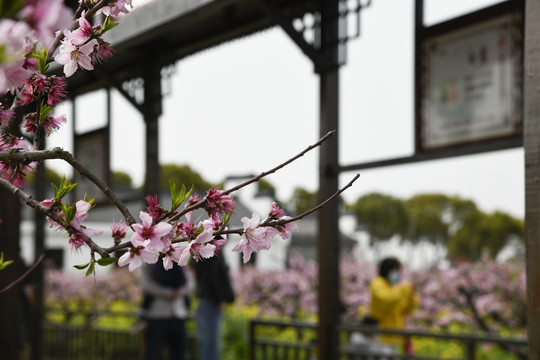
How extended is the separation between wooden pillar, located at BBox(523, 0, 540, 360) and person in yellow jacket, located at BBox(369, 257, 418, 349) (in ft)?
15.3

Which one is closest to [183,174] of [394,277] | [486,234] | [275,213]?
[486,234]

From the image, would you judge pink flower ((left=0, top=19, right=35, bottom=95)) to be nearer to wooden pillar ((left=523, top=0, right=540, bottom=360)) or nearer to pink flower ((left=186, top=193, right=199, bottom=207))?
pink flower ((left=186, top=193, right=199, bottom=207))

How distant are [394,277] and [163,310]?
254 centimetres

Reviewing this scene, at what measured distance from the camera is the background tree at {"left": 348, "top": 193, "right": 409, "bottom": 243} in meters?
85.3

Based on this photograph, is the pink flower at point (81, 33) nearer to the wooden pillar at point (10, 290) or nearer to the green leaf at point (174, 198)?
the green leaf at point (174, 198)

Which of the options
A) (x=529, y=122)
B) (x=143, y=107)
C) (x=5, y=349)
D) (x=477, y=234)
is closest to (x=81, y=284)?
(x=143, y=107)

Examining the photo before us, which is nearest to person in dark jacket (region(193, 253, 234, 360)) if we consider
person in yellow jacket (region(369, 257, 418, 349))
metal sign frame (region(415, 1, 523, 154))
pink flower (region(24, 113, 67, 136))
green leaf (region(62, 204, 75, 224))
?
person in yellow jacket (region(369, 257, 418, 349))

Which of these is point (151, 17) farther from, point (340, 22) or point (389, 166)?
point (389, 166)

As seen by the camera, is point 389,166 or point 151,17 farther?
point 151,17

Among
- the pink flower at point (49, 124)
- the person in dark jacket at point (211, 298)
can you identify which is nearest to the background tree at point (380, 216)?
the person in dark jacket at point (211, 298)

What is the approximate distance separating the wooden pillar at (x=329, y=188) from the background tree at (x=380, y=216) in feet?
262

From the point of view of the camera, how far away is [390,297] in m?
7.21

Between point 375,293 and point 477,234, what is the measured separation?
274 ft

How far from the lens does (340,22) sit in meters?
5.19
